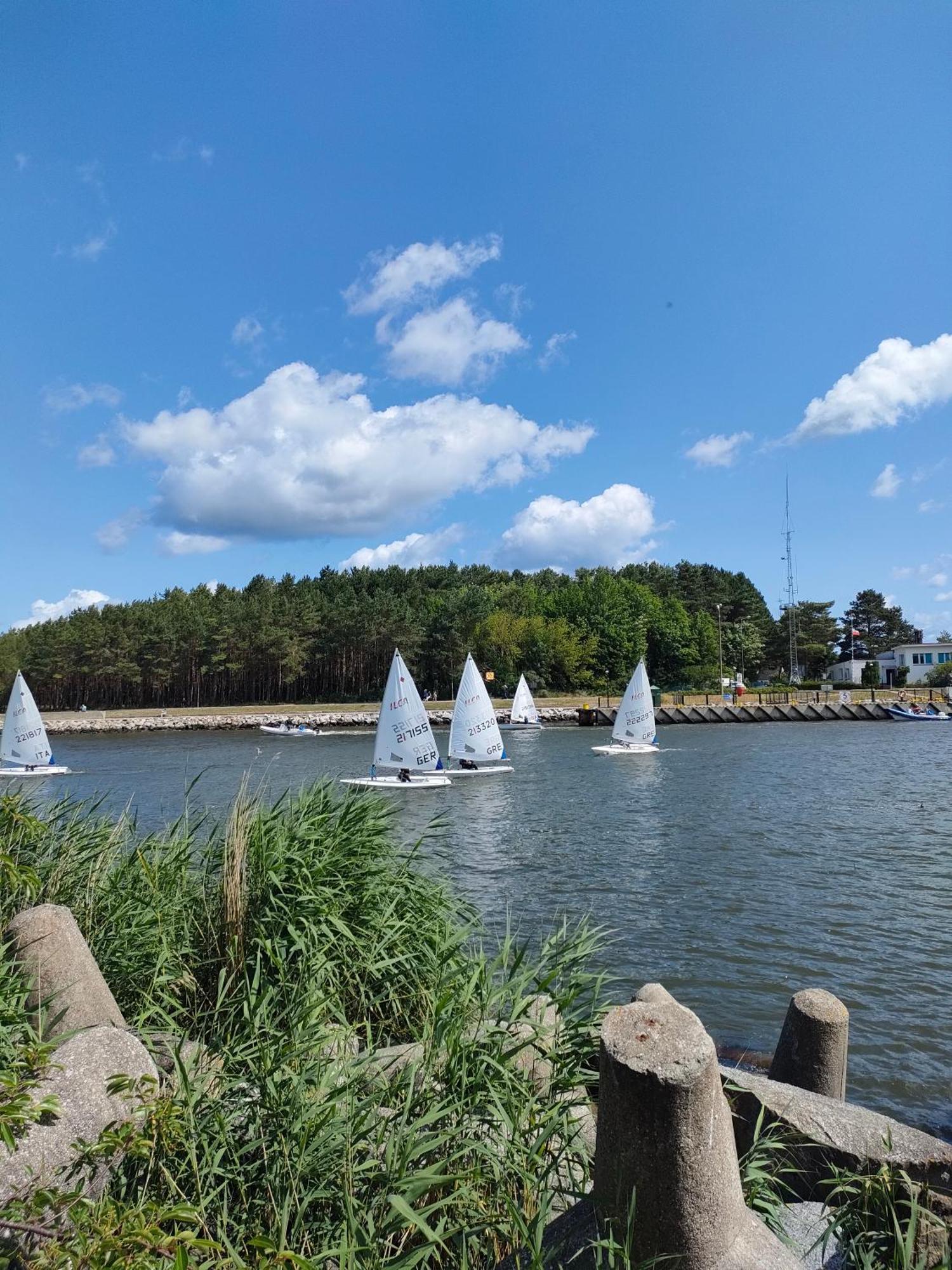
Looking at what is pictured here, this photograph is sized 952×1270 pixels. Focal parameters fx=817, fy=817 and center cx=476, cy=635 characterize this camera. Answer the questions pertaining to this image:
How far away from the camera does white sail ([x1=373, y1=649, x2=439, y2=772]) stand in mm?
30422

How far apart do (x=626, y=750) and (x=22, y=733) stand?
31.5 m

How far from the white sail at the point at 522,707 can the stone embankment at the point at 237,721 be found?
982 centimetres

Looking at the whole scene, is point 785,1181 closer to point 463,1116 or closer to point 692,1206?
point 463,1116

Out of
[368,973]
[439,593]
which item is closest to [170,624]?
[439,593]

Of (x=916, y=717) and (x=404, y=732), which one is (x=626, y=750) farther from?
(x=916, y=717)

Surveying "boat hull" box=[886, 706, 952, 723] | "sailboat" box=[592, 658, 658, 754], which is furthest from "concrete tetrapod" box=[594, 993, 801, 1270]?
"boat hull" box=[886, 706, 952, 723]

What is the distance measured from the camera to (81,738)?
75.2 m

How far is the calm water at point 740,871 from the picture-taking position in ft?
32.9

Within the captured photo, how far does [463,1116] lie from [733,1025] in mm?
6599

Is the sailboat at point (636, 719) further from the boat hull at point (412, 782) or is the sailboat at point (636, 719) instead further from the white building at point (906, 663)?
the white building at point (906, 663)

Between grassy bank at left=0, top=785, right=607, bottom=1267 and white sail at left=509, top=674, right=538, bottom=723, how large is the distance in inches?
2375

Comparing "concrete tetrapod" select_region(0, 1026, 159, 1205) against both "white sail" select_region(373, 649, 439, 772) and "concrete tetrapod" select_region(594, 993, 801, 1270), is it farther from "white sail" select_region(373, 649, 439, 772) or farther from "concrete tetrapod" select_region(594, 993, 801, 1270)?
"white sail" select_region(373, 649, 439, 772)

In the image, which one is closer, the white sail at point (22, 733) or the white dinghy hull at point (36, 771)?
the white dinghy hull at point (36, 771)

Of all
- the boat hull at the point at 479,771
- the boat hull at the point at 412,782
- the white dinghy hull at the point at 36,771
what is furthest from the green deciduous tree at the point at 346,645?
the boat hull at the point at 412,782
